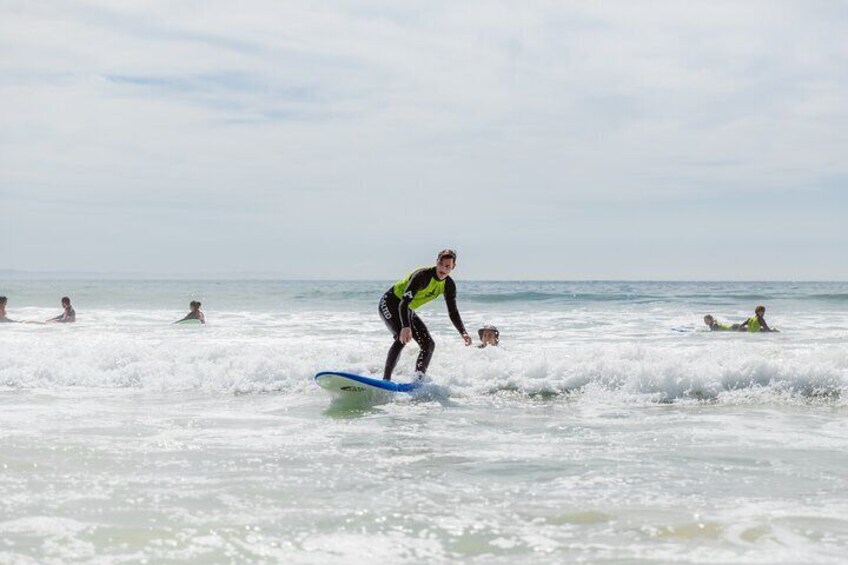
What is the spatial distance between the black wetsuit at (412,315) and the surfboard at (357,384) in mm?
207

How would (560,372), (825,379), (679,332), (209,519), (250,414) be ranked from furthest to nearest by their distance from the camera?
(679,332) → (560,372) → (825,379) → (250,414) → (209,519)

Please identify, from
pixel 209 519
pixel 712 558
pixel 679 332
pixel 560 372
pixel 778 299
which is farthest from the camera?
pixel 778 299

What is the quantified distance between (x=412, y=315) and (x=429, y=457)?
3.96 m

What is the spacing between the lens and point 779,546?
4809 millimetres

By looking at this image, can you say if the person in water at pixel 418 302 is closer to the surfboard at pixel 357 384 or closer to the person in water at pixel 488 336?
the surfboard at pixel 357 384

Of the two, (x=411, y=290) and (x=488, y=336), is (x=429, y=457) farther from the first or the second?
(x=488, y=336)

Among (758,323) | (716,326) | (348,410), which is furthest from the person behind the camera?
(716,326)

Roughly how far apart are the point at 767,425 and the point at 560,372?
3632 mm

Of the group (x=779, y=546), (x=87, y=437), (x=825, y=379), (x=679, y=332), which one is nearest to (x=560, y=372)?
(x=825, y=379)

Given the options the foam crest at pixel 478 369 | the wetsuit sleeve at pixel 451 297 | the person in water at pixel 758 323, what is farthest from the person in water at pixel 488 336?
the person in water at pixel 758 323

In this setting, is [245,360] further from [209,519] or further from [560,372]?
[209,519]

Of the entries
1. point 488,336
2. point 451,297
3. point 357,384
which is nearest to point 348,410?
point 357,384

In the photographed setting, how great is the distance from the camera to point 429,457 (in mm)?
7312

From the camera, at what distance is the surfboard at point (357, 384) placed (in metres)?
10.9
